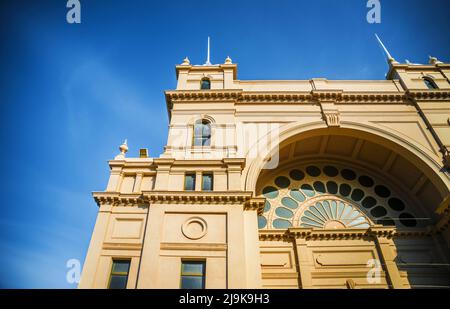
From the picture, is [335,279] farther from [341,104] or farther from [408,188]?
[341,104]

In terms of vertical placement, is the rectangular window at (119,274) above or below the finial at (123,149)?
below

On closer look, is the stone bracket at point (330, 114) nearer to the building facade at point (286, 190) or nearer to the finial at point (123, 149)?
the building facade at point (286, 190)

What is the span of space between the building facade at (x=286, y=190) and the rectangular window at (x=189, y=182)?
0.07m

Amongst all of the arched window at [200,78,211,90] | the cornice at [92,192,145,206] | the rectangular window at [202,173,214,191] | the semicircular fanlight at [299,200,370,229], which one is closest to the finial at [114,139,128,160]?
the cornice at [92,192,145,206]

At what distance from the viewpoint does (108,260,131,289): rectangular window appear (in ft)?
42.5

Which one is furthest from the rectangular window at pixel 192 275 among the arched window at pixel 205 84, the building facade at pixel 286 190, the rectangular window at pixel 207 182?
the arched window at pixel 205 84

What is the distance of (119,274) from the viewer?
13.2 meters

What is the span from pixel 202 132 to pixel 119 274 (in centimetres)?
878

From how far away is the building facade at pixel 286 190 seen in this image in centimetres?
1362

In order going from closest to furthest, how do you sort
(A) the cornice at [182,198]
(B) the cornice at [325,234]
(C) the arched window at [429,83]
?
(A) the cornice at [182,198], (B) the cornice at [325,234], (C) the arched window at [429,83]

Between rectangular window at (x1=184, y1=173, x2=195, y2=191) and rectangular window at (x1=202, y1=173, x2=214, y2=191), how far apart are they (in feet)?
1.64

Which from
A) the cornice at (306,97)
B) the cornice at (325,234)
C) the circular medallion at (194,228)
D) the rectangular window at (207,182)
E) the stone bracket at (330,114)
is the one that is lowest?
the circular medallion at (194,228)

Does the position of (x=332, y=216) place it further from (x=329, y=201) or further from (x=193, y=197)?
(x=193, y=197)

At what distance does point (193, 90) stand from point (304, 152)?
8.11m
